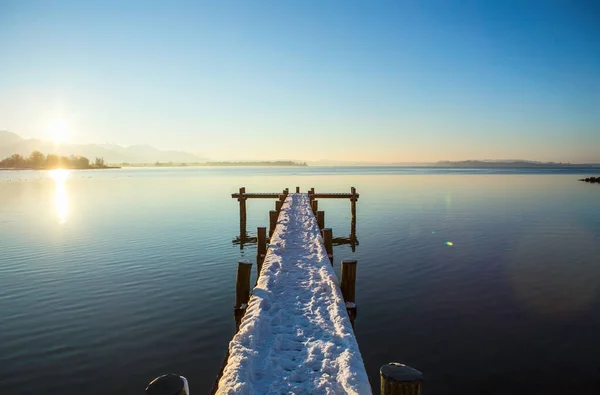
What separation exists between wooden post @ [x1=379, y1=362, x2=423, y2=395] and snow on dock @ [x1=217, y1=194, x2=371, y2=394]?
3.34 ft

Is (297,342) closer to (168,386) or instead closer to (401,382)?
(401,382)

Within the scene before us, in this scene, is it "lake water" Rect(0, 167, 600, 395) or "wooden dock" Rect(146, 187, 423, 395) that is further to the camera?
"lake water" Rect(0, 167, 600, 395)

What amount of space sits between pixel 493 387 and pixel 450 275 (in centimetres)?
813

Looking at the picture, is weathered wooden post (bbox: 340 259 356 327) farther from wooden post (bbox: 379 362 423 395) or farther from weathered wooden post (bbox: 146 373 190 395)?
weathered wooden post (bbox: 146 373 190 395)

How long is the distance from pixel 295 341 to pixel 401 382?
2.77 metres

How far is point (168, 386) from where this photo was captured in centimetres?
355

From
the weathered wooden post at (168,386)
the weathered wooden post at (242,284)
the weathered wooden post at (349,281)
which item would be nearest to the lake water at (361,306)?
the weathered wooden post at (242,284)

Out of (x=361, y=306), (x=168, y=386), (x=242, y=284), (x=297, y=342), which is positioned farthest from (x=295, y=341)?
(x=361, y=306)

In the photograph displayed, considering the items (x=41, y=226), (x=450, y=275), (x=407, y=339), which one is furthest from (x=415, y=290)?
(x=41, y=226)

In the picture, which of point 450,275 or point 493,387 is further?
point 450,275

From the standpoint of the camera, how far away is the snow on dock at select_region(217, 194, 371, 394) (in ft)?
16.0

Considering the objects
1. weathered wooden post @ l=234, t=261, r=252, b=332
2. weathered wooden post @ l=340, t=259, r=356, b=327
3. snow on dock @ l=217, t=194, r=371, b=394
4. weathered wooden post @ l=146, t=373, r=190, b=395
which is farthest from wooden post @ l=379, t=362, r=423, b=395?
weathered wooden post @ l=234, t=261, r=252, b=332

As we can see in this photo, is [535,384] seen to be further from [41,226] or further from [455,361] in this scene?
[41,226]

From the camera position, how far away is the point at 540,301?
12820 mm
